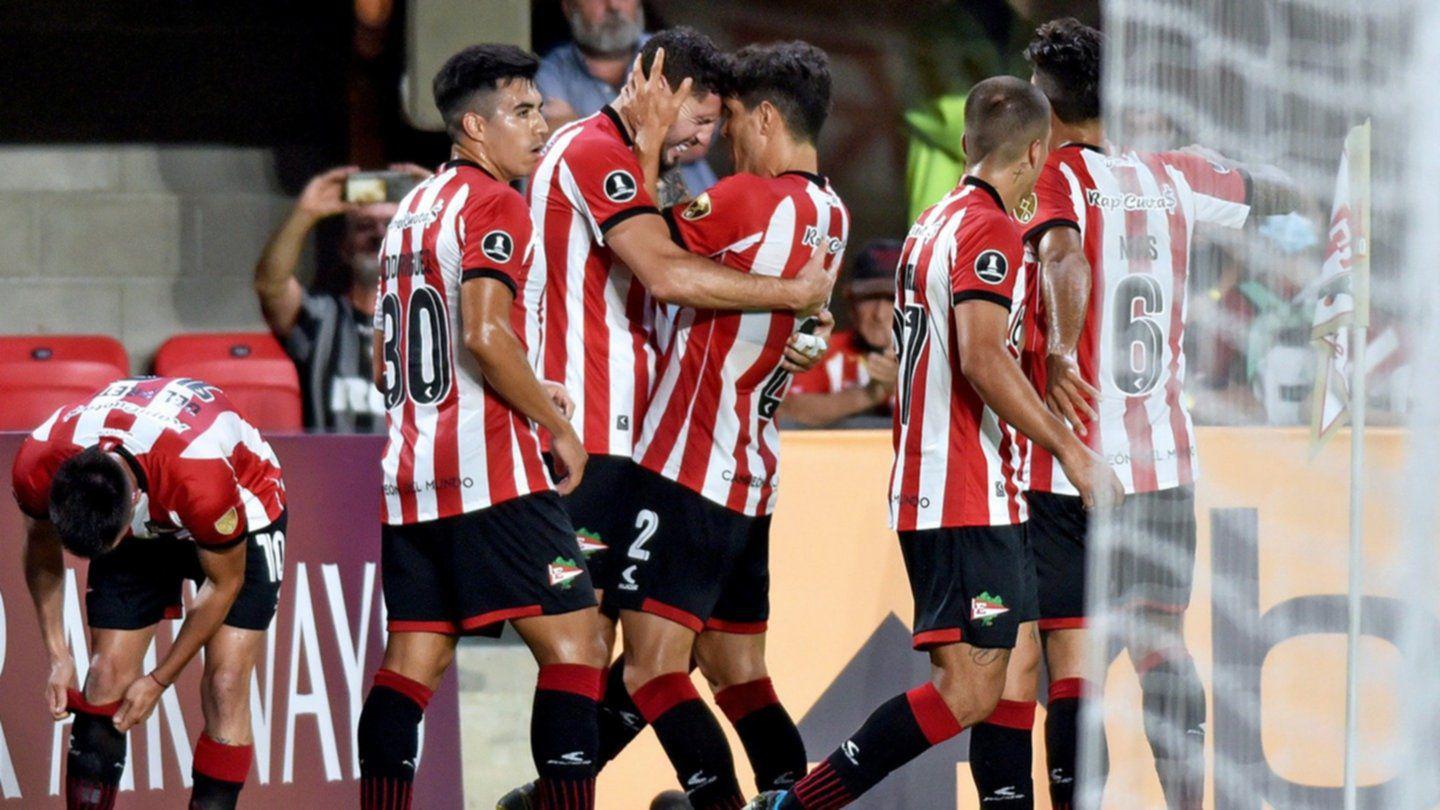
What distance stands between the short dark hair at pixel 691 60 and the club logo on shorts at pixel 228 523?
1.44 m

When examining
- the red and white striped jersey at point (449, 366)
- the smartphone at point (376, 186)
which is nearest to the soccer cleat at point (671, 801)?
the red and white striped jersey at point (449, 366)

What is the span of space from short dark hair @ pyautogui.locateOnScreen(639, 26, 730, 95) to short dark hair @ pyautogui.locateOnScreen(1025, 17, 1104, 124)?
82cm

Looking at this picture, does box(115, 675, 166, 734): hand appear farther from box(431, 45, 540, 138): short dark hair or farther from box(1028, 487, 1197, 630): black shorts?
box(1028, 487, 1197, 630): black shorts

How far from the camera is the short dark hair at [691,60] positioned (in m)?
4.64

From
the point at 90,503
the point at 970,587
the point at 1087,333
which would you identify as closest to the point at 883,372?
the point at 1087,333

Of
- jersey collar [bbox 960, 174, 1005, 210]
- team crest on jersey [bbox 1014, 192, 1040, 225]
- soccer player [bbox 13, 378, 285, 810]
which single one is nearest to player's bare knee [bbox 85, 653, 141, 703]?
soccer player [bbox 13, 378, 285, 810]

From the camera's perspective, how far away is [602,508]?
15.2ft

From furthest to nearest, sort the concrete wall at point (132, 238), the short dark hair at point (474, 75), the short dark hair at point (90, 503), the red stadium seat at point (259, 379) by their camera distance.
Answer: the concrete wall at point (132, 238), the red stadium seat at point (259, 379), the short dark hair at point (474, 75), the short dark hair at point (90, 503)

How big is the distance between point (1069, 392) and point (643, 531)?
1086 mm

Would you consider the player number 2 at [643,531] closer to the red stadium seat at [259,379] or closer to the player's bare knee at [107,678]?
the player's bare knee at [107,678]

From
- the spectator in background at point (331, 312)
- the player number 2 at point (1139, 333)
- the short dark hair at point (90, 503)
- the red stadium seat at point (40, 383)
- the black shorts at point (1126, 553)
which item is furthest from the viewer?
the spectator in background at point (331, 312)

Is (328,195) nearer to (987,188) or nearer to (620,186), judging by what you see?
(620,186)

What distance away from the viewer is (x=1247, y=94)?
342cm

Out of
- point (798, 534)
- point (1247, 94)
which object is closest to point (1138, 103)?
point (1247, 94)
